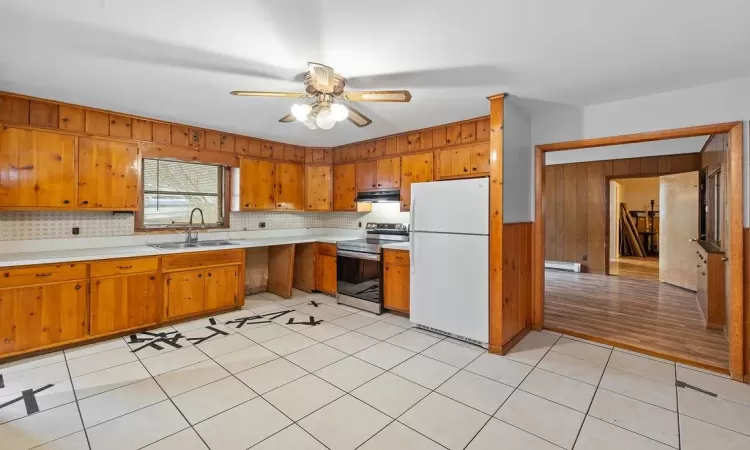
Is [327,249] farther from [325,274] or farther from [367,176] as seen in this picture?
[367,176]

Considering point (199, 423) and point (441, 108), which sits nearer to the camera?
point (199, 423)

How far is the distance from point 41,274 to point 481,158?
4.37 metres

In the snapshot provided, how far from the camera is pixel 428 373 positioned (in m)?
2.70

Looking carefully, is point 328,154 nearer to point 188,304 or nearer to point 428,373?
point 188,304

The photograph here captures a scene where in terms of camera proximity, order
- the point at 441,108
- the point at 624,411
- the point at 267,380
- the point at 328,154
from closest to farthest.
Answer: the point at 624,411 < the point at 267,380 < the point at 441,108 < the point at 328,154

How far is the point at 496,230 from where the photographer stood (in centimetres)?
306

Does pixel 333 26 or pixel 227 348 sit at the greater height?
pixel 333 26

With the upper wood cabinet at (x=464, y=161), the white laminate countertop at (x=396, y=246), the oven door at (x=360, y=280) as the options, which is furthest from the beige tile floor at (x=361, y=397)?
the upper wood cabinet at (x=464, y=161)

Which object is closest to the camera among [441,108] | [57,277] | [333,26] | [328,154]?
[333,26]

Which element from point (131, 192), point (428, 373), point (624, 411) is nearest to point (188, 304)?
point (131, 192)

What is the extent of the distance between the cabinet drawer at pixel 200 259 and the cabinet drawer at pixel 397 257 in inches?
74.1

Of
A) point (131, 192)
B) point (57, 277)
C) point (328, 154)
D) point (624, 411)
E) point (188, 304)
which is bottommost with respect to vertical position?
point (624, 411)

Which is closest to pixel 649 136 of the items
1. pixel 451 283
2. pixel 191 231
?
pixel 451 283

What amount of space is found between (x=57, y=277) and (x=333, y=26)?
3261 mm
